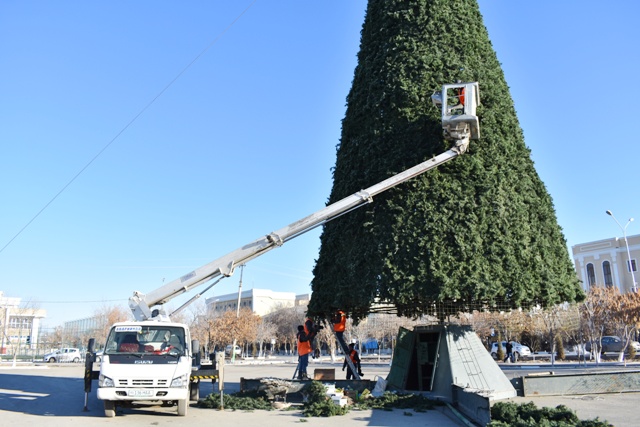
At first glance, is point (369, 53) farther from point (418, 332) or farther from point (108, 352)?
point (108, 352)

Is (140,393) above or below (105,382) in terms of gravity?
below

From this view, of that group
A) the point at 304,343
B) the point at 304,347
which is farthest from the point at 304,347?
the point at 304,343

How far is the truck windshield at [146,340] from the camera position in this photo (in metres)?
11.8

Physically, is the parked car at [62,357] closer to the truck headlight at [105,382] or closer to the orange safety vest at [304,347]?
the orange safety vest at [304,347]

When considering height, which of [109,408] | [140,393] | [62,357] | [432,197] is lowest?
[62,357]

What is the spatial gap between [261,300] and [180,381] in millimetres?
97001

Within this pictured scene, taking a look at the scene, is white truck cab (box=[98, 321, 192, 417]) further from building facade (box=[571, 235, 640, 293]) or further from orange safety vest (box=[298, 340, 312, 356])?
building facade (box=[571, 235, 640, 293])

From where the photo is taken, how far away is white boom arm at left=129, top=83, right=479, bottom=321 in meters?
13.2

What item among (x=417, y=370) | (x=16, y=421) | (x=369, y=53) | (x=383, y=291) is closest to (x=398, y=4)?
(x=369, y=53)

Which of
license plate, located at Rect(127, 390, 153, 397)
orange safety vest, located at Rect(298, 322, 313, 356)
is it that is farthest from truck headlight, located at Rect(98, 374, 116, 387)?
orange safety vest, located at Rect(298, 322, 313, 356)

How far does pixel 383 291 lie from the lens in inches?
507

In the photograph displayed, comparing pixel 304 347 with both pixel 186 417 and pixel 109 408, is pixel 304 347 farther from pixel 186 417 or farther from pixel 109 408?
pixel 109 408

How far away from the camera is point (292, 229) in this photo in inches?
535

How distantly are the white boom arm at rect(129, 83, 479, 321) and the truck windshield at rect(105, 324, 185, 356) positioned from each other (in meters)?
1.19
